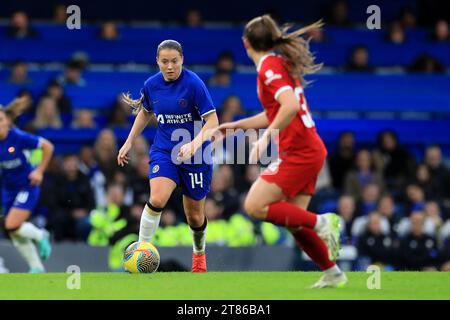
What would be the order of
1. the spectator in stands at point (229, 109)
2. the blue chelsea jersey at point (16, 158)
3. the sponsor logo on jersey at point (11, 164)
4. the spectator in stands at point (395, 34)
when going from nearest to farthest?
1. the blue chelsea jersey at point (16, 158)
2. the sponsor logo on jersey at point (11, 164)
3. the spectator in stands at point (229, 109)
4. the spectator in stands at point (395, 34)

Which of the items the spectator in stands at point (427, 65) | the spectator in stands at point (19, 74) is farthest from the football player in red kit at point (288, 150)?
the spectator in stands at point (427, 65)

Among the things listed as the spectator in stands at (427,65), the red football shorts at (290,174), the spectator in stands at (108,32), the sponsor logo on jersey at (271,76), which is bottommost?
the red football shorts at (290,174)

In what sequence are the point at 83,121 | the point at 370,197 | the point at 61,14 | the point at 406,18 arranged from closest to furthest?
the point at 370,197 → the point at 83,121 → the point at 61,14 → the point at 406,18

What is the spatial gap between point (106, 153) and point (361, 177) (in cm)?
401

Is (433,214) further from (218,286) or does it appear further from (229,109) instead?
(218,286)

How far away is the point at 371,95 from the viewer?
61.4ft

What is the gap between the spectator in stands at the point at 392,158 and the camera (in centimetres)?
1673

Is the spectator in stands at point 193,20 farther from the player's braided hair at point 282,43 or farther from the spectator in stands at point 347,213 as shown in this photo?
the player's braided hair at point 282,43

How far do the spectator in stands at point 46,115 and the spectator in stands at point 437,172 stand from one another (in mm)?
5967

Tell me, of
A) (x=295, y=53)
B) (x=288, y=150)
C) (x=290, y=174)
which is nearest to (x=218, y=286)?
(x=290, y=174)

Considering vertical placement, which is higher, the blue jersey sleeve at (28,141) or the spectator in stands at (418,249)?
the blue jersey sleeve at (28,141)

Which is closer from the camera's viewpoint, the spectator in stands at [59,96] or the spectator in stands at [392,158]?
the spectator in stands at [59,96]

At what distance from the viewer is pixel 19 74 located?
57.0 feet

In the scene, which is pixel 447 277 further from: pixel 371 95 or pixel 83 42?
pixel 83 42
